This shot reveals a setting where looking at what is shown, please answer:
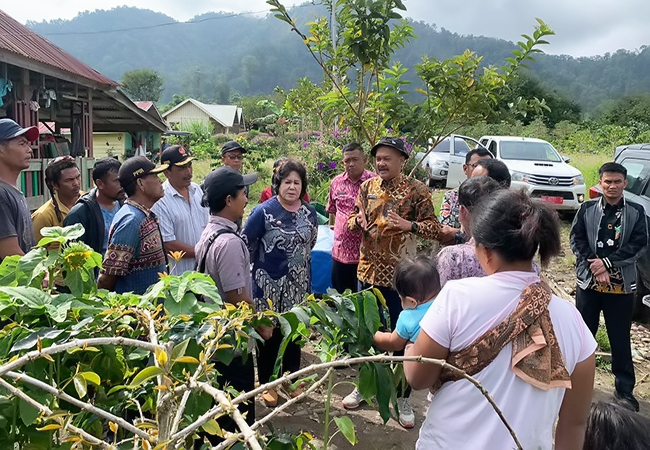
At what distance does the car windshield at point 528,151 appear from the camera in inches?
Result: 441

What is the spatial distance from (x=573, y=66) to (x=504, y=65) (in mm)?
34465

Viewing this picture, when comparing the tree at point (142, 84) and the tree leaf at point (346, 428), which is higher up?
the tree at point (142, 84)

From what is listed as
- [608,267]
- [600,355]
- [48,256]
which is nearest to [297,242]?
[48,256]

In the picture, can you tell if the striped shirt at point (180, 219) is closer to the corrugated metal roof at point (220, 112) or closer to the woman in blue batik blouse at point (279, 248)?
the woman in blue batik blouse at point (279, 248)

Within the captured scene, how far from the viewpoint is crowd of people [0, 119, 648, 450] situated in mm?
1405

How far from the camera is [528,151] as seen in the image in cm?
1140

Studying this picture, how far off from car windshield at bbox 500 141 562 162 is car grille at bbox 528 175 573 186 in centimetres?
133

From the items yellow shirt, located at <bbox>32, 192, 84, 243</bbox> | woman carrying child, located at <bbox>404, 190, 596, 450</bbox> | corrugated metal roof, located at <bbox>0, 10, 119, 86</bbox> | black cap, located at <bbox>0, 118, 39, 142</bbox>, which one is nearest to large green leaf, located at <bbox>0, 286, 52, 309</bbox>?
woman carrying child, located at <bbox>404, 190, 596, 450</bbox>

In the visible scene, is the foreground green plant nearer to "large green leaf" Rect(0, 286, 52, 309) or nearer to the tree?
"large green leaf" Rect(0, 286, 52, 309)

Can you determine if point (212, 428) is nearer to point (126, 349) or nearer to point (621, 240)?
point (126, 349)

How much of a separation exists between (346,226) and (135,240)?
5.73 ft

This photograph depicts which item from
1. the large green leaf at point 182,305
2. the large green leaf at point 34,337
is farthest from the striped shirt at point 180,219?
the large green leaf at point 34,337

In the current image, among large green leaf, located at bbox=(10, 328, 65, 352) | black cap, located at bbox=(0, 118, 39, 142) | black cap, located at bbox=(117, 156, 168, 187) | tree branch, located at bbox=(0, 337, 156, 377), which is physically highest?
A: black cap, located at bbox=(0, 118, 39, 142)

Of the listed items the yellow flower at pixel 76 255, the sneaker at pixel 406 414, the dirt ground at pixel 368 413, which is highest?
the yellow flower at pixel 76 255
